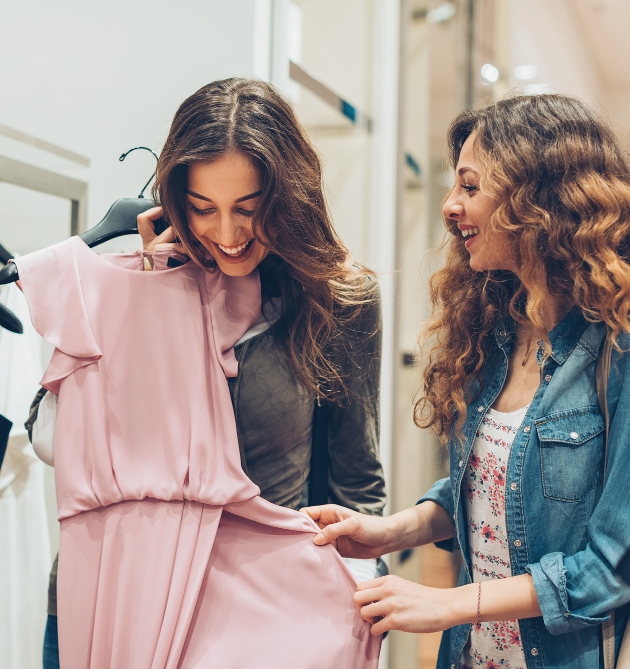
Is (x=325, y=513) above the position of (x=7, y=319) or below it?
below

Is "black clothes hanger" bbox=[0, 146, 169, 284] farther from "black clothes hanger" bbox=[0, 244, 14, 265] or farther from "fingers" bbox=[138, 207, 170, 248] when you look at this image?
"black clothes hanger" bbox=[0, 244, 14, 265]

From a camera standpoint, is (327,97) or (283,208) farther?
(327,97)

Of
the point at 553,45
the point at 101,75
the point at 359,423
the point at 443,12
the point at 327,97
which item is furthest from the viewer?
the point at 443,12

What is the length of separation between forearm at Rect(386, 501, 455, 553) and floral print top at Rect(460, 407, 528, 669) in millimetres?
78

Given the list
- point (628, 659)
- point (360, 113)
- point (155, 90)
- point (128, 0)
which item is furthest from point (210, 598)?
point (360, 113)

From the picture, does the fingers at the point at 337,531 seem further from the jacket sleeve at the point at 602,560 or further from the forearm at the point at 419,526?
the jacket sleeve at the point at 602,560

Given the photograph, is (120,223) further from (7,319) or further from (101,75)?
(101,75)

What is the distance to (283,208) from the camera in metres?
1.01

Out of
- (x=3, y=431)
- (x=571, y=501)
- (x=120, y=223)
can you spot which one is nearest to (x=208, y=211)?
(x=120, y=223)

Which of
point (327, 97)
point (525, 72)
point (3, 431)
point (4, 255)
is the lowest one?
point (3, 431)

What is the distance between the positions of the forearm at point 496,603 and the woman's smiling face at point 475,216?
1.45 ft

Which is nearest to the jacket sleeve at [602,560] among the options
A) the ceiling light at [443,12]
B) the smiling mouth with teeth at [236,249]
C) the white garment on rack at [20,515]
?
the smiling mouth with teeth at [236,249]

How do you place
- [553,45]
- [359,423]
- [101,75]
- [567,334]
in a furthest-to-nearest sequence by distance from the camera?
[553,45], [101,75], [359,423], [567,334]

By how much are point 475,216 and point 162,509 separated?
0.59 meters
